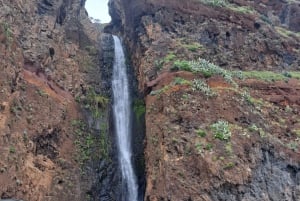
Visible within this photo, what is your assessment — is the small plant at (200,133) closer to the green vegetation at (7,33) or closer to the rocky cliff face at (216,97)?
the rocky cliff face at (216,97)

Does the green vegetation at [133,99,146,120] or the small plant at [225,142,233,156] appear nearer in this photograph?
the small plant at [225,142,233,156]

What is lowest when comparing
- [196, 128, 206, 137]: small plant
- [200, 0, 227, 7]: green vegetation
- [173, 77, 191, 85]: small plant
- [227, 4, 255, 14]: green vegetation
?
[196, 128, 206, 137]: small plant

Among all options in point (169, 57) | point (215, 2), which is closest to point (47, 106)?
point (169, 57)

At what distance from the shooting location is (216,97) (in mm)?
26422

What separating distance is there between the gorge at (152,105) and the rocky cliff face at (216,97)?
72mm

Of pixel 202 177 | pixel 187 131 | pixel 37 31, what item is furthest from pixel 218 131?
pixel 37 31

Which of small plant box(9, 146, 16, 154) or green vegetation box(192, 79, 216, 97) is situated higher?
green vegetation box(192, 79, 216, 97)

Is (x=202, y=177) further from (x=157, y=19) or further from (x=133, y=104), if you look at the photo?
(x=157, y=19)

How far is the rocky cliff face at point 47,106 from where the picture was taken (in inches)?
922

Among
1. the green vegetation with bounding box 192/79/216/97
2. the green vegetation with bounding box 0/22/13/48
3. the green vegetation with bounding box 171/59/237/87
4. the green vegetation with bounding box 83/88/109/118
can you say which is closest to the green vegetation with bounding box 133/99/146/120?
the green vegetation with bounding box 83/88/109/118

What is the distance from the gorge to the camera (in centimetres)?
2272

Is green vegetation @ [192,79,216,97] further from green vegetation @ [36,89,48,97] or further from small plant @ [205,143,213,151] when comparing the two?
green vegetation @ [36,89,48,97]

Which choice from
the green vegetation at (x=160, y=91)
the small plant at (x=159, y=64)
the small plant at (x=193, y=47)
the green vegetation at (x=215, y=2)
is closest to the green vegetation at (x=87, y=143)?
the green vegetation at (x=160, y=91)

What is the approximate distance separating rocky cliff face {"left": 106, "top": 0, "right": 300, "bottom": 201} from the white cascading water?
4.60ft
